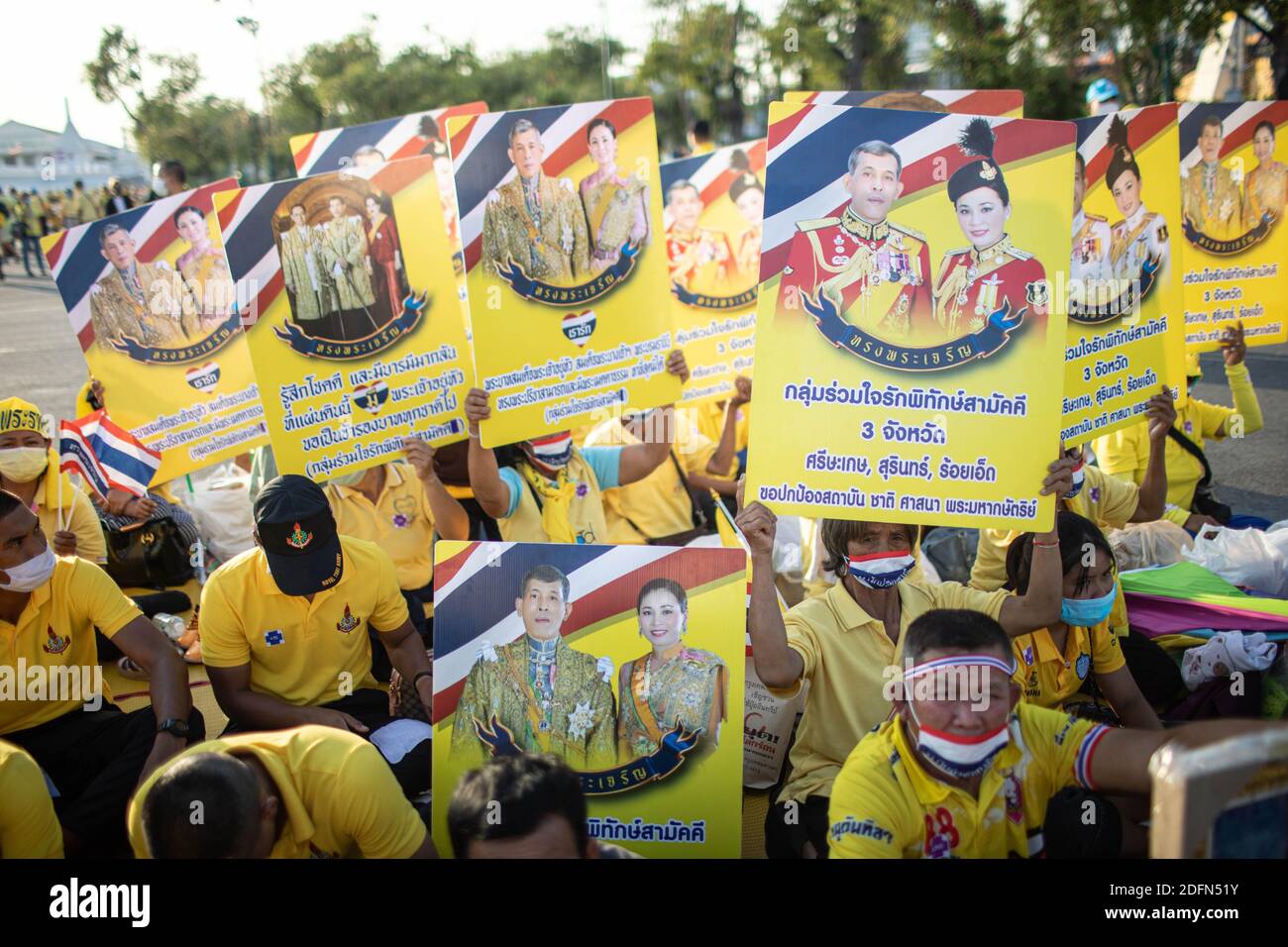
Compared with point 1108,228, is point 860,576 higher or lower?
lower

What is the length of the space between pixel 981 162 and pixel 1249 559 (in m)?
2.51

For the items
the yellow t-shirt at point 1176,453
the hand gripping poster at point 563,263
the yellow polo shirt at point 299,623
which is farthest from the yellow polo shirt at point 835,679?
the yellow t-shirt at point 1176,453

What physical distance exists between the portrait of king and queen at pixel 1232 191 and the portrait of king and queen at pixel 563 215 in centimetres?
317

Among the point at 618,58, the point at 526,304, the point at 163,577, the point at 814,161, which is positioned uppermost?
the point at 618,58

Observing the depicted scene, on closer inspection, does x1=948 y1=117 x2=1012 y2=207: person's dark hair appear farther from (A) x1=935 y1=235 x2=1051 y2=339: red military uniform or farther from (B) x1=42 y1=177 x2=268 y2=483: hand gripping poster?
(B) x1=42 y1=177 x2=268 y2=483: hand gripping poster

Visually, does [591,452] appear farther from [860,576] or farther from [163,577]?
[163,577]

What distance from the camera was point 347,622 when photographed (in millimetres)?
3877

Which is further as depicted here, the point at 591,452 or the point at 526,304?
the point at 591,452

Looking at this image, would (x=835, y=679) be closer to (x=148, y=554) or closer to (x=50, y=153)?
(x=148, y=554)

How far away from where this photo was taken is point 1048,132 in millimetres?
3186

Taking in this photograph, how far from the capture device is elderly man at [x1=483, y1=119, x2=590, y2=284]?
169 inches
